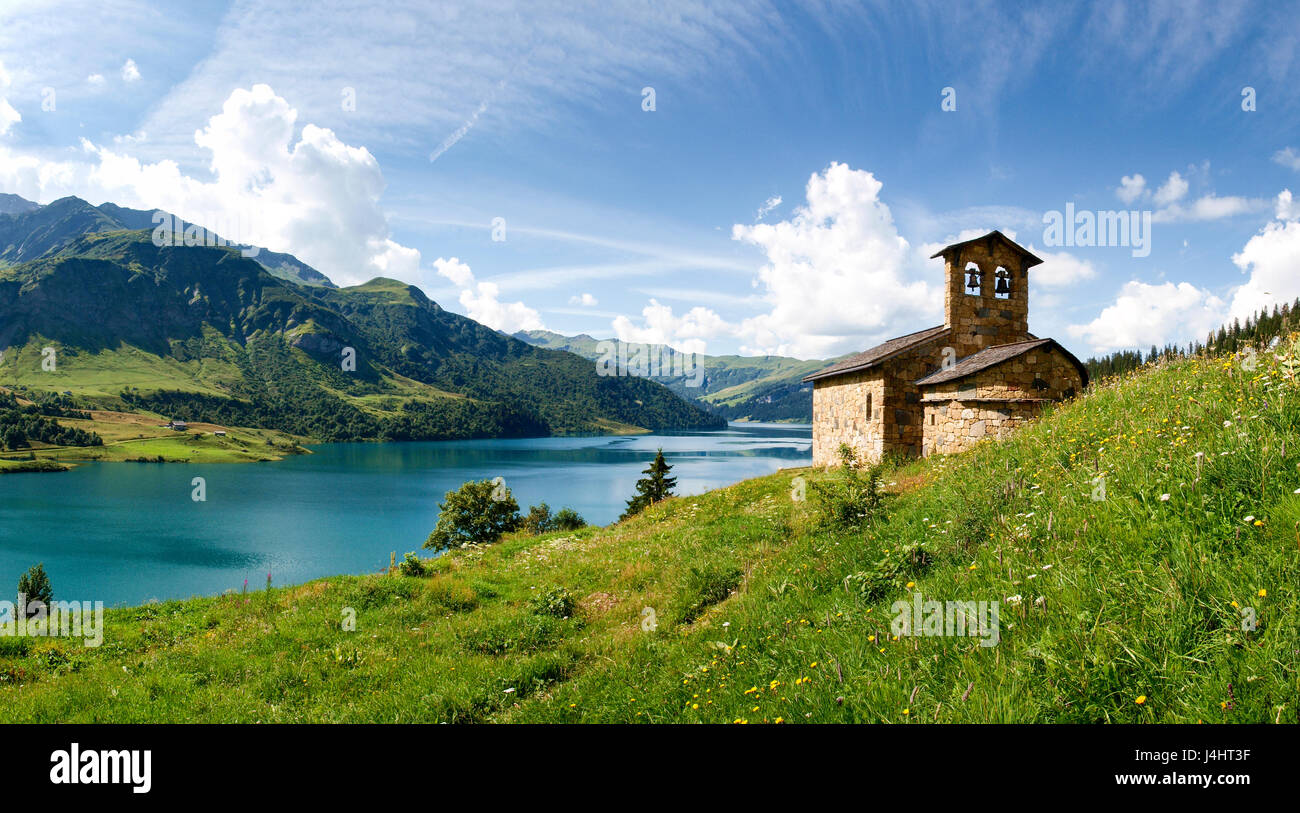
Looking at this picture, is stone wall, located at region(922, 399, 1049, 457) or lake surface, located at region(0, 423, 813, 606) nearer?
stone wall, located at region(922, 399, 1049, 457)

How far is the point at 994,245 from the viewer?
23828 millimetres

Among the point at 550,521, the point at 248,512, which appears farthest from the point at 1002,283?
the point at 248,512

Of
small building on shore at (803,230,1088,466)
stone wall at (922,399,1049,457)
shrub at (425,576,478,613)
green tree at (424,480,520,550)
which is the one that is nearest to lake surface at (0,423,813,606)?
green tree at (424,480,520,550)

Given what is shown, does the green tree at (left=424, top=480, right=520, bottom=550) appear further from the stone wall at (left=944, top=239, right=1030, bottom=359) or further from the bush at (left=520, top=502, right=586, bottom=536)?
the stone wall at (left=944, top=239, right=1030, bottom=359)

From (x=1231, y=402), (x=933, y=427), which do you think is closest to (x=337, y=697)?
(x=1231, y=402)

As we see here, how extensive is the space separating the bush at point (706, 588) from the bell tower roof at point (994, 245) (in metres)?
19.6

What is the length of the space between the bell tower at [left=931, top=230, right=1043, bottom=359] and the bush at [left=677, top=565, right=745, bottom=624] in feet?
60.4

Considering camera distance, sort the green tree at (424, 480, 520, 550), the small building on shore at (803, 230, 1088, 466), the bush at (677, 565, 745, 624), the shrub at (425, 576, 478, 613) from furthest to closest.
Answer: the green tree at (424, 480, 520, 550) → the small building on shore at (803, 230, 1088, 466) → the shrub at (425, 576, 478, 613) → the bush at (677, 565, 745, 624)

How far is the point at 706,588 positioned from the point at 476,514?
37.9 meters

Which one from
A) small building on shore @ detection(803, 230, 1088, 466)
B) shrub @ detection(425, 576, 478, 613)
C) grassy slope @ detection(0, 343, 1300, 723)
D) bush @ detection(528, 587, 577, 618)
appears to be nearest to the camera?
grassy slope @ detection(0, 343, 1300, 723)

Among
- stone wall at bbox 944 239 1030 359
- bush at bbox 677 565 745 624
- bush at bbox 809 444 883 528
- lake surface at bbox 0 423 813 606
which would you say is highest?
stone wall at bbox 944 239 1030 359

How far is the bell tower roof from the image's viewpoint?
23453mm

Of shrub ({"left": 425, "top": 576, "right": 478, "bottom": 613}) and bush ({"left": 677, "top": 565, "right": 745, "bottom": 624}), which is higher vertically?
bush ({"left": 677, "top": 565, "right": 745, "bottom": 624})

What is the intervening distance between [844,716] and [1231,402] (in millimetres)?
6929
